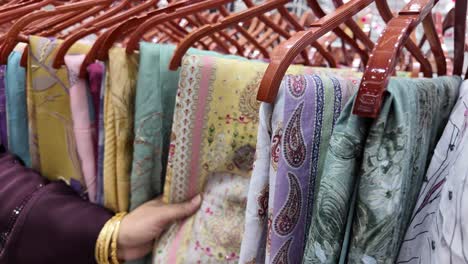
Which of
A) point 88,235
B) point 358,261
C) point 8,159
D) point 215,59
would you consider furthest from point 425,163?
point 8,159

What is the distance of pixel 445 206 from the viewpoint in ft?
0.99

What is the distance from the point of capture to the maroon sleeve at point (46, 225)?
52 cm

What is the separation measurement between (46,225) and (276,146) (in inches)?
15.6

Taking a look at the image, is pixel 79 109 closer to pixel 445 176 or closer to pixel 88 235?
pixel 88 235

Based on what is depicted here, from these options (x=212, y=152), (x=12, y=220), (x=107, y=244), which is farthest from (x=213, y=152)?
(x=12, y=220)

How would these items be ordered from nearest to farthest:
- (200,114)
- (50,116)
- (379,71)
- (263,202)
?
(379,71) < (263,202) < (200,114) < (50,116)

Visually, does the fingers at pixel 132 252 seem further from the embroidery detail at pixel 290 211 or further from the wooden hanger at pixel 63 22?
the wooden hanger at pixel 63 22

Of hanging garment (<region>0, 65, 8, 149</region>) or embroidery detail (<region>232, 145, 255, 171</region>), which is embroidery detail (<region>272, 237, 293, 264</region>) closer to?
embroidery detail (<region>232, 145, 255, 171</region>)

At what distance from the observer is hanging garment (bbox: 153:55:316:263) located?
44 centimetres

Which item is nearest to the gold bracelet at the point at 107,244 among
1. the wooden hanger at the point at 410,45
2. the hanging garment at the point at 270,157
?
the hanging garment at the point at 270,157

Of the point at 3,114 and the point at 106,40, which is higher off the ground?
the point at 106,40

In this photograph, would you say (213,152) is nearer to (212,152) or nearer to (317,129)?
(212,152)

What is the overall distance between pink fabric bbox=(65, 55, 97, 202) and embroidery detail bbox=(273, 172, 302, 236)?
35cm

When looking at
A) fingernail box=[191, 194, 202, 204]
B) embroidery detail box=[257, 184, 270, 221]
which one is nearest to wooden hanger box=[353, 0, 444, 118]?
embroidery detail box=[257, 184, 270, 221]
